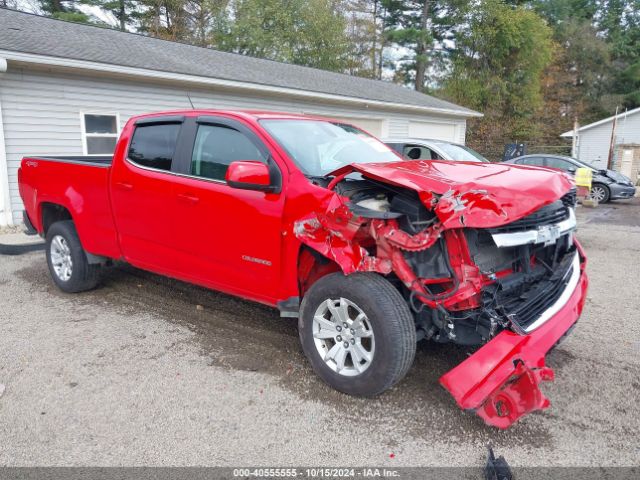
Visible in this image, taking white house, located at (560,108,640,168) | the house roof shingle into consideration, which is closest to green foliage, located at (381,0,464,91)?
white house, located at (560,108,640,168)

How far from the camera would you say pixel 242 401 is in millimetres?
3258

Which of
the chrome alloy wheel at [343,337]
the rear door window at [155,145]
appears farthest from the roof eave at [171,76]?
the chrome alloy wheel at [343,337]

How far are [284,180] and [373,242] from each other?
80 cm

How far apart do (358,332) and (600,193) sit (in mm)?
14942

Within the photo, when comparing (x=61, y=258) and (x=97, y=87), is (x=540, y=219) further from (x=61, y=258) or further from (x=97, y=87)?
(x=97, y=87)

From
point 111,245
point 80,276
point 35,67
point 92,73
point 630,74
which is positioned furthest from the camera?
point 630,74

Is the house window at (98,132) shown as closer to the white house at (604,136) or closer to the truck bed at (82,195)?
the truck bed at (82,195)

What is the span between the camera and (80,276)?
17.3 feet

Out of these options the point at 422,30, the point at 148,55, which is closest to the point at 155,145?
the point at 148,55

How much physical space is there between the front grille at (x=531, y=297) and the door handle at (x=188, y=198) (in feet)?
7.67

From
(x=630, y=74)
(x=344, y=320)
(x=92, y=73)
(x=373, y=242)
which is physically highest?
(x=630, y=74)

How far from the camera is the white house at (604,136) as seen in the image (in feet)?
96.9

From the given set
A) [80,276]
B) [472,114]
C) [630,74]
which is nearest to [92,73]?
[80,276]

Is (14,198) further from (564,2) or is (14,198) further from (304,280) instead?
(564,2)
